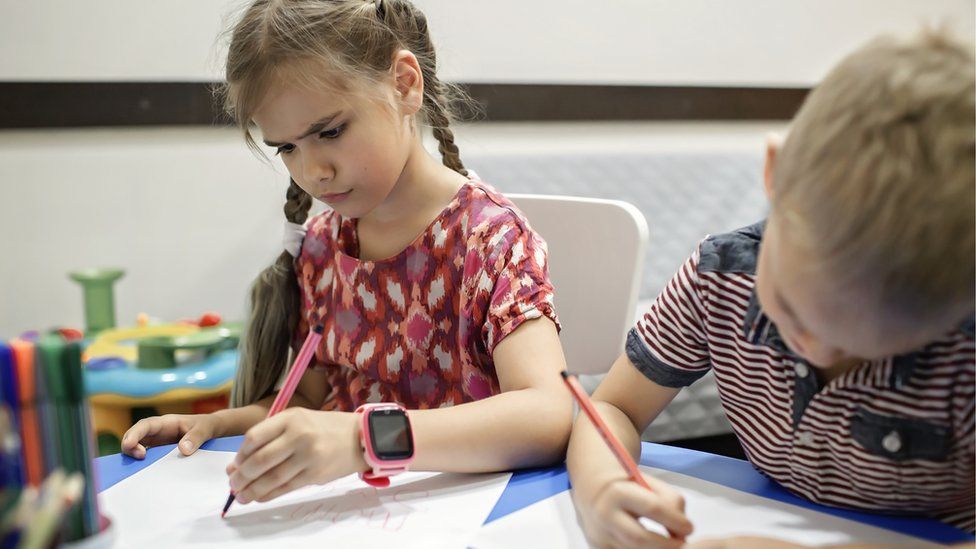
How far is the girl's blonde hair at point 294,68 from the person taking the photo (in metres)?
0.86

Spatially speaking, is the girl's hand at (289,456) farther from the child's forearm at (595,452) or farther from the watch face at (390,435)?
the child's forearm at (595,452)

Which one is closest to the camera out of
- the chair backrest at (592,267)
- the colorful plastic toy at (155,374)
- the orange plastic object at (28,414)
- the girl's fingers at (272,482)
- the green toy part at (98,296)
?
the orange plastic object at (28,414)

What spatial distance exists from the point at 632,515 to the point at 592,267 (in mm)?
590

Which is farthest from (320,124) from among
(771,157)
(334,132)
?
(771,157)

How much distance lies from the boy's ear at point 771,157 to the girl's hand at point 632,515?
A: 0.21 meters

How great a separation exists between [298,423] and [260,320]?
1.34 ft

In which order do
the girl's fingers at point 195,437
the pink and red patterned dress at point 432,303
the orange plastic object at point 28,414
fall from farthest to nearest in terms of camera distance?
the pink and red patterned dress at point 432,303, the girl's fingers at point 195,437, the orange plastic object at point 28,414

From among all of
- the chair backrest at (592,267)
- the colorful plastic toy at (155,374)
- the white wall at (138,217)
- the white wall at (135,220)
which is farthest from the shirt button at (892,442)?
the white wall at (135,220)

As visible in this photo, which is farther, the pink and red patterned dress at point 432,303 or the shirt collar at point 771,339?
the pink and red patterned dress at point 432,303

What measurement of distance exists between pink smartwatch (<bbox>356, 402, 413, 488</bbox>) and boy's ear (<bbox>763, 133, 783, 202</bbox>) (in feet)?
1.10

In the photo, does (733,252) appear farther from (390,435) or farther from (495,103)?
(495,103)

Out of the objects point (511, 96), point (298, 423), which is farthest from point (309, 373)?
point (511, 96)

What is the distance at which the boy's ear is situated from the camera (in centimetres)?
54

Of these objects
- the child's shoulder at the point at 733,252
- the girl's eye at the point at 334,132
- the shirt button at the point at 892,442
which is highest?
the girl's eye at the point at 334,132
